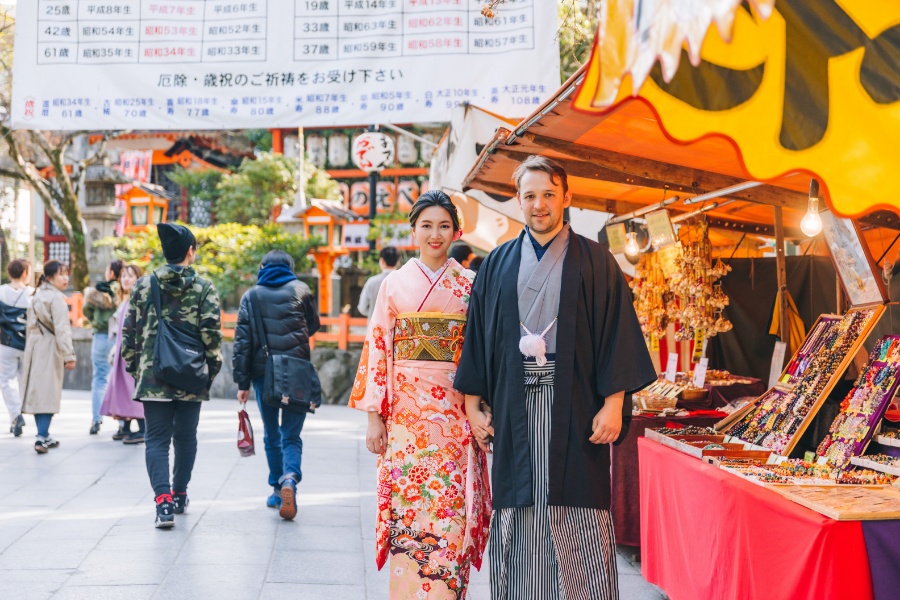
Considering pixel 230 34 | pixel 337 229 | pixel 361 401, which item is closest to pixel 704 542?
pixel 361 401

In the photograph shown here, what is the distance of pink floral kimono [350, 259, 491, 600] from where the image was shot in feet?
13.1

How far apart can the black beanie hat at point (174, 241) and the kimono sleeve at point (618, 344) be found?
3602 millimetres

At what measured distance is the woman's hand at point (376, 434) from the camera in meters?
4.11

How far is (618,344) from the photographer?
3549 millimetres

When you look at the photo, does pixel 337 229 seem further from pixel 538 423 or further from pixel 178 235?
pixel 538 423

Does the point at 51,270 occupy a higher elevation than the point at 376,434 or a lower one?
higher

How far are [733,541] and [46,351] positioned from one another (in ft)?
25.9

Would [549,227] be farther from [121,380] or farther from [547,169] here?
[121,380]

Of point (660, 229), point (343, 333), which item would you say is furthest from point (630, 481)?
point (343, 333)

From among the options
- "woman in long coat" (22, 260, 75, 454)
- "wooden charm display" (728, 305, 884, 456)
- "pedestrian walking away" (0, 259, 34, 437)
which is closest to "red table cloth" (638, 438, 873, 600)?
"wooden charm display" (728, 305, 884, 456)

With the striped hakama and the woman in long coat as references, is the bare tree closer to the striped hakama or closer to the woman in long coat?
the woman in long coat

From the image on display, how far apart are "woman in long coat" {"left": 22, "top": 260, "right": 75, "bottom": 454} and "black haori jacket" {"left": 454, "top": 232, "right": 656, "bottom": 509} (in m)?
6.98

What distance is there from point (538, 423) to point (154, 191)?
17755mm

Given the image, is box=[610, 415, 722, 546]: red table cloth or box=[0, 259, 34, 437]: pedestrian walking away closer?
box=[610, 415, 722, 546]: red table cloth
